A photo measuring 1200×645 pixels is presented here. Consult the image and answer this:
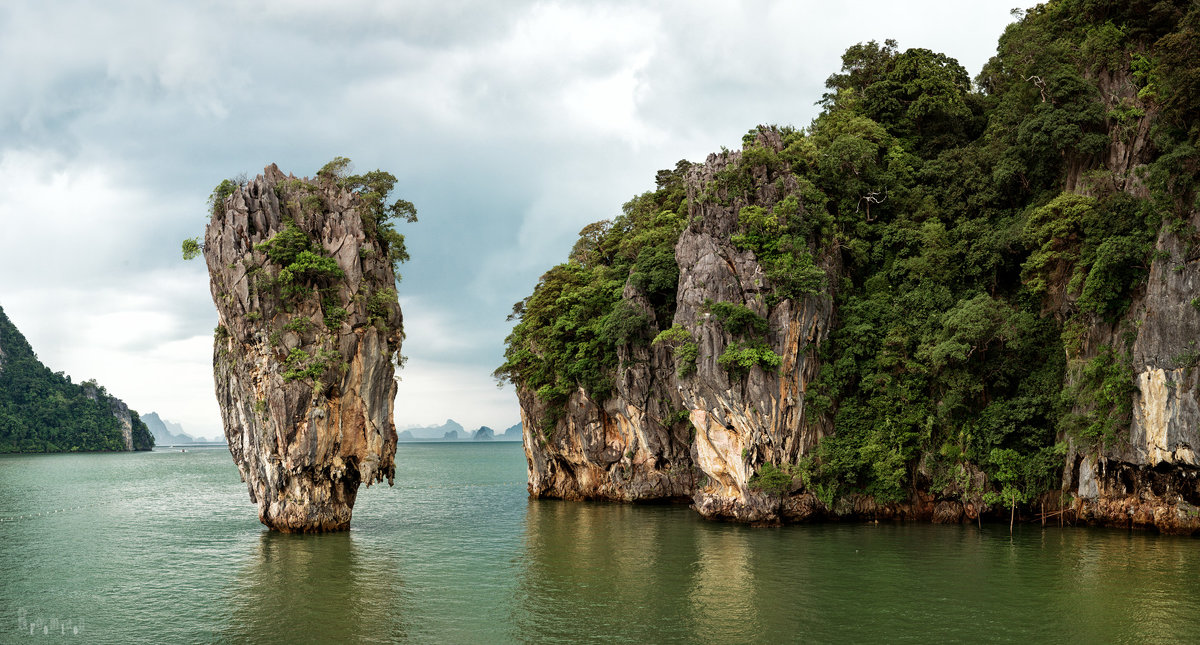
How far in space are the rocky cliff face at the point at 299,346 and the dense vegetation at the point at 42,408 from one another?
123 metres

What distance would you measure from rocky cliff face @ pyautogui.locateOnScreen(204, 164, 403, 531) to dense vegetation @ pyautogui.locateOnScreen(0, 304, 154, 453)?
12279 cm

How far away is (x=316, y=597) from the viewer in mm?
21125

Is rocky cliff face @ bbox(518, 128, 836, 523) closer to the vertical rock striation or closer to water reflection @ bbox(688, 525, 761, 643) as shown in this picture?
the vertical rock striation

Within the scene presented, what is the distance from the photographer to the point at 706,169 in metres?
37.9

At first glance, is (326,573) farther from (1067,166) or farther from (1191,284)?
(1067,166)

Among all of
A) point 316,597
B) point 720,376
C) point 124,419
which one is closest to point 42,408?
point 124,419

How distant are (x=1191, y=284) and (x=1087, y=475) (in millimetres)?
8237

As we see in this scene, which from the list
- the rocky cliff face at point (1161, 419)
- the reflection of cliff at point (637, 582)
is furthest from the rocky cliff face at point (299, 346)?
the rocky cliff face at point (1161, 419)

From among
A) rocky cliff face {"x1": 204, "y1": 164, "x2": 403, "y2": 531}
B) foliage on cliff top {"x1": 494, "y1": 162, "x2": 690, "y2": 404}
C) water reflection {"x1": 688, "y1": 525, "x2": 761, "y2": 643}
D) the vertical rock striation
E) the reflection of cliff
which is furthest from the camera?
foliage on cliff top {"x1": 494, "y1": 162, "x2": 690, "y2": 404}

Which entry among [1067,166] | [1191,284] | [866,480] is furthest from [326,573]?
[1067,166]

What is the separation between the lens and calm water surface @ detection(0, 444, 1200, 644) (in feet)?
58.2

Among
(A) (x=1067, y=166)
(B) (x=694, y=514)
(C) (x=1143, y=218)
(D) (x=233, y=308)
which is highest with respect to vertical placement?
(A) (x=1067, y=166)

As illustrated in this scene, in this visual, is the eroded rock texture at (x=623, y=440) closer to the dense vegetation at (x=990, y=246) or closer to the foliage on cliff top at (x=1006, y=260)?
the dense vegetation at (x=990, y=246)

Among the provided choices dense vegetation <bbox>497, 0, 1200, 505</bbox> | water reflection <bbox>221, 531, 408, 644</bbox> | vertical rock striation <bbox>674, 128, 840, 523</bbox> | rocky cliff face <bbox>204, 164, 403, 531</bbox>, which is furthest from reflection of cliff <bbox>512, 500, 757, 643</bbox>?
rocky cliff face <bbox>204, 164, 403, 531</bbox>
